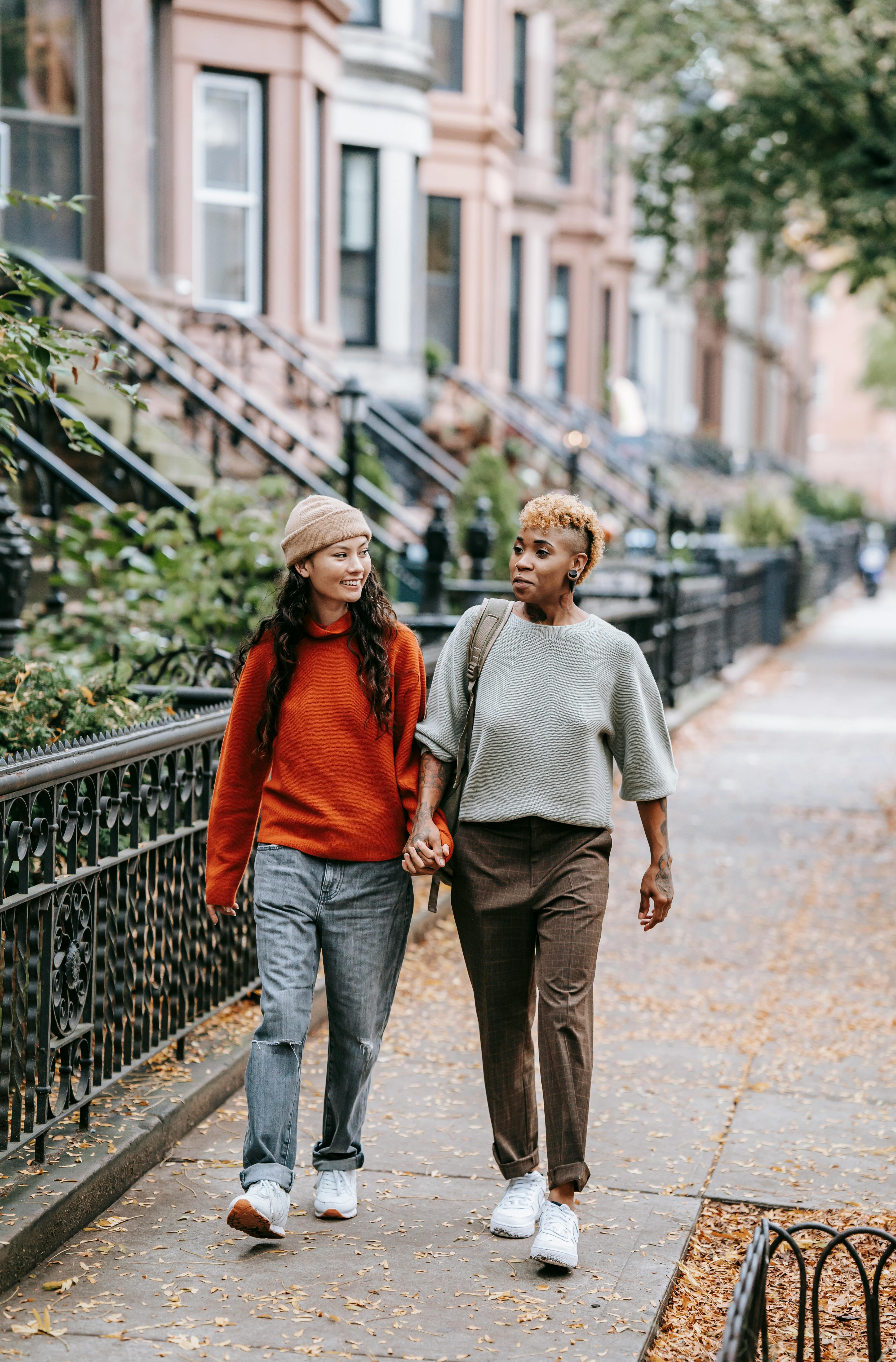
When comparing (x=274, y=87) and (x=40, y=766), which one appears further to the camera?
(x=274, y=87)

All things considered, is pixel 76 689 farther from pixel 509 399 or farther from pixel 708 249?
pixel 509 399

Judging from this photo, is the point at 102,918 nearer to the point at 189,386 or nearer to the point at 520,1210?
the point at 520,1210

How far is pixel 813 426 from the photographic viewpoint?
3465 inches

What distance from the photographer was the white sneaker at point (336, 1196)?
13.6 feet

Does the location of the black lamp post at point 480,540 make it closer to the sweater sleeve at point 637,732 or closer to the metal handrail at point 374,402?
the metal handrail at point 374,402

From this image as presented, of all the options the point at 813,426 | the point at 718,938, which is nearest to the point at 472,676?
the point at 718,938

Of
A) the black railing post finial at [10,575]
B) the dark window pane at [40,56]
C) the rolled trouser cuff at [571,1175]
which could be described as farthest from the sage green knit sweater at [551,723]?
the dark window pane at [40,56]

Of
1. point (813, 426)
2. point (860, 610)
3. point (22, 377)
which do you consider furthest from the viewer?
point (813, 426)

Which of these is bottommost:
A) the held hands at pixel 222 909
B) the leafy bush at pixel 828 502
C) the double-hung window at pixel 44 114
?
the leafy bush at pixel 828 502

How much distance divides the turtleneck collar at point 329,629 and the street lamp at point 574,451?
46.5 feet

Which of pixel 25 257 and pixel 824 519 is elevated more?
pixel 25 257

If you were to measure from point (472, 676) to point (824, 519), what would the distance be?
3861 centimetres

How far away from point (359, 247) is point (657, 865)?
680 inches

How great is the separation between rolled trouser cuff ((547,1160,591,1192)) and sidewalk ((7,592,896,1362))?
0.21 meters
